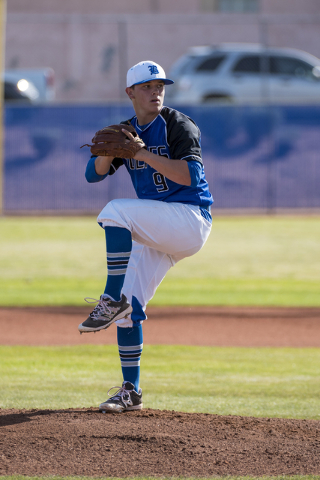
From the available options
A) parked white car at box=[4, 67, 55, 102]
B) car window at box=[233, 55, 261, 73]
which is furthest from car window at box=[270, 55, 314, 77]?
parked white car at box=[4, 67, 55, 102]

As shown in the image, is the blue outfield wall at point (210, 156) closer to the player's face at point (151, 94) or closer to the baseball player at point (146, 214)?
the baseball player at point (146, 214)

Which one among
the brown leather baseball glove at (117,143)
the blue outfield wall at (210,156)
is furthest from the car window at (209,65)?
Answer: the brown leather baseball glove at (117,143)

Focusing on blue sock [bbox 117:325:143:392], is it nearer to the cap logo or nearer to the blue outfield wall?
the cap logo

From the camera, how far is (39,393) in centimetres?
535

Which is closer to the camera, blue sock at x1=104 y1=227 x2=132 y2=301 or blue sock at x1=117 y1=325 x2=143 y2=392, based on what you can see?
blue sock at x1=104 y1=227 x2=132 y2=301

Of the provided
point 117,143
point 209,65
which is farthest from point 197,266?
point 209,65

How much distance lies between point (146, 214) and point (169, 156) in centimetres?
41

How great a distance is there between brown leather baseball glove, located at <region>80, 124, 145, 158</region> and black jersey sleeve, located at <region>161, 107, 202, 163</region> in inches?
8.6

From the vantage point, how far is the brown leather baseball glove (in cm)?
414

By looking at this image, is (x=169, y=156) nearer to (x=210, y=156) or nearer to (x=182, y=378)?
(x=182, y=378)

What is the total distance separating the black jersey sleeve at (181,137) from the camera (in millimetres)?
4238

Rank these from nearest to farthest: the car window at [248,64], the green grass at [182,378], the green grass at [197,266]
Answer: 1. the green grass at [182,378]
2. the green grass at [197,266]
3. the car window at [248,64]

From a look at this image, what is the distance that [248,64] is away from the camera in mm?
22078

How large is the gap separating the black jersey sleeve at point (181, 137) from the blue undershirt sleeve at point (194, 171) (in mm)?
34
